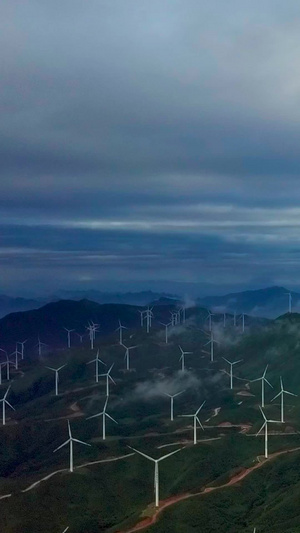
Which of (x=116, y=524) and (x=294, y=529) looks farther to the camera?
(x=116, y=524)

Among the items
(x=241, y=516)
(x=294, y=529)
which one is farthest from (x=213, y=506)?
(x=294, y=529)

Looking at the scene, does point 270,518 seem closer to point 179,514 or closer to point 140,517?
point 179,514

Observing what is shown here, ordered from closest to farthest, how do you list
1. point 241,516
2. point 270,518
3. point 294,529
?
point 294,529
point 270,518
point 241,516

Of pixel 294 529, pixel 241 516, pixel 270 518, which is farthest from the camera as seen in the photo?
pixel 241 516

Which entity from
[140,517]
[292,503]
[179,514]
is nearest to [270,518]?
[292,503]

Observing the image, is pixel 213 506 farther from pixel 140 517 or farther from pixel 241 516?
pixel 140 517

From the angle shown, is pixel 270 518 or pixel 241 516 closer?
pixel 270 518

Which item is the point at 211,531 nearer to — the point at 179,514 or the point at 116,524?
the point at 179,514

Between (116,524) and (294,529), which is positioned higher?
(294,529)
